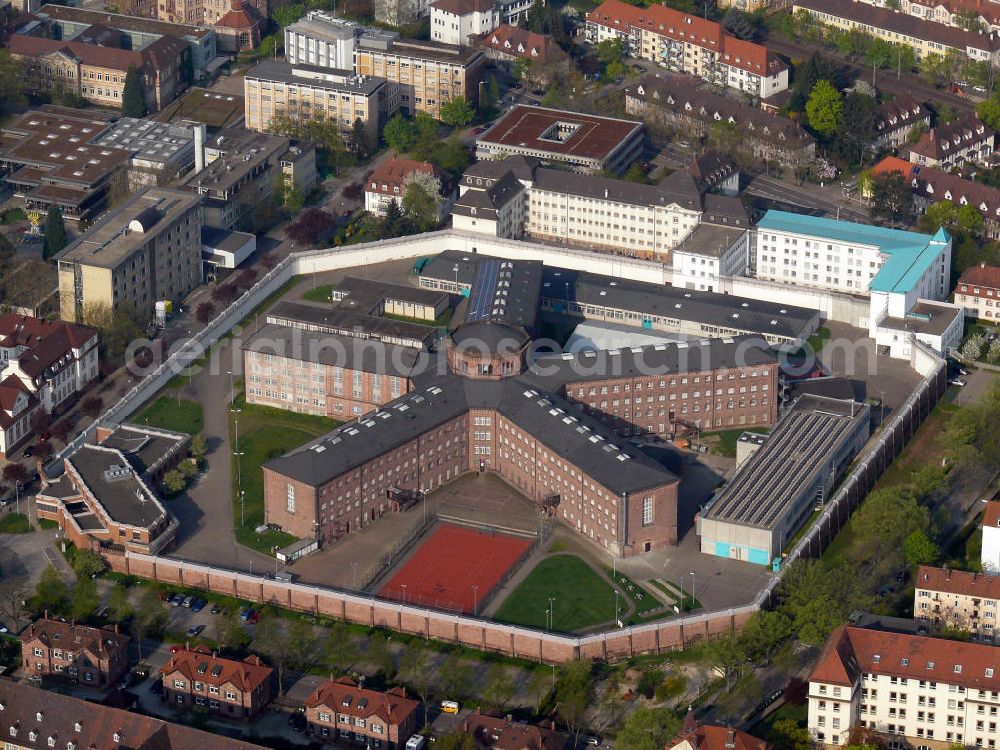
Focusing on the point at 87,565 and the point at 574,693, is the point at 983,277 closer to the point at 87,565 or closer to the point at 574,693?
the point at 574,693

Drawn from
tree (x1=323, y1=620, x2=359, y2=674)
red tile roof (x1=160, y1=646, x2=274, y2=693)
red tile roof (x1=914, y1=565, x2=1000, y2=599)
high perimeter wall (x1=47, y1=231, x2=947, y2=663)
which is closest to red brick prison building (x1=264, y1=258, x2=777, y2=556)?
high perimeter wall (x1=47, y1=231, x2=947, y2=663)

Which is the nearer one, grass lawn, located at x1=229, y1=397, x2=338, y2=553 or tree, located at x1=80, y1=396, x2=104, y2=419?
grass lawn, located at x1=229, y1=397, x2=338, y2=553

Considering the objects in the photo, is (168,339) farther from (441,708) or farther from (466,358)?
(441,708)

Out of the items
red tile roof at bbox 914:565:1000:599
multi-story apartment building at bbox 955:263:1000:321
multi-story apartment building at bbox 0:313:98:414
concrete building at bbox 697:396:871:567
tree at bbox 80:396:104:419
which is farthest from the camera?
multi-story apartment building at bbox 955:263:1000:321

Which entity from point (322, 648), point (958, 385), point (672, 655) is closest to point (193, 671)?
point (322, 648)

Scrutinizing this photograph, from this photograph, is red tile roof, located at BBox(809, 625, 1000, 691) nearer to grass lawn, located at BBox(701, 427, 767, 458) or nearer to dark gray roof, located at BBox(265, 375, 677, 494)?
dark gray roof, located at BBox(265, 375, 677, 494)

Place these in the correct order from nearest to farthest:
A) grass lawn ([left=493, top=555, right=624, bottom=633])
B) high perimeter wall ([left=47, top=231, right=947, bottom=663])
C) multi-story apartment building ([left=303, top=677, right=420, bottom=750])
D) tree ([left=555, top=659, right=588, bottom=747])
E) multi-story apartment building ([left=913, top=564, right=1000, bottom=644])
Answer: multi-story apartment building ([left=303, top=677, right=420, bottom=750])
tree ([left=555, top=659, right=588, bottom=747])
multi-story apartment building ([left=913, top=564, right=1000, bottom=644])
high perimeter wall ([left=47, top=231, right=947, bottom=663])
grass lawn ([left=493, top=555, right=624, bottom=633])
